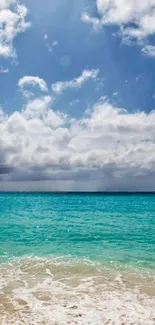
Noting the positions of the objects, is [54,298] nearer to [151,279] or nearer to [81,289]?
[81,289]

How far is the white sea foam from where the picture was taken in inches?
396

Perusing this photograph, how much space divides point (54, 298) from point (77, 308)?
1.56 meters

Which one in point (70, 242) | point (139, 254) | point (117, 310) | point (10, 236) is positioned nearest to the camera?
point (117, 310)

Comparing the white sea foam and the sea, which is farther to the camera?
the sea

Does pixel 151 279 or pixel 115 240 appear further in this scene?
pixel 115 240

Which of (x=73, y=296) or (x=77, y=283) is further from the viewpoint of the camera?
(x=77, y=283)

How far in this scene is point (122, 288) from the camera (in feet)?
44.0

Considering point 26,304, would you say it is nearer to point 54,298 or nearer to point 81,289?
point 54,298

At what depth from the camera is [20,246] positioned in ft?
80.2

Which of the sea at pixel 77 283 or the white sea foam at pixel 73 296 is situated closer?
the white sea foam at pixel 73 296

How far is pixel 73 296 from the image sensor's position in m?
12.3

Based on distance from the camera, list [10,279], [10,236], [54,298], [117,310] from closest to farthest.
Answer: [117,310], [54,298], [10,279], [10,236]

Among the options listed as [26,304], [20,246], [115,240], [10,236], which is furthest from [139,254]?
[10,236]

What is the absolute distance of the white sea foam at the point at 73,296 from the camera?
10.1 m
